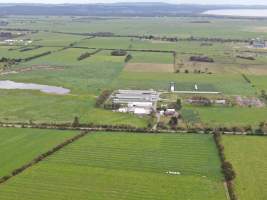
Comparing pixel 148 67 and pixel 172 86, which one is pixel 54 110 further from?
pixel 148 67

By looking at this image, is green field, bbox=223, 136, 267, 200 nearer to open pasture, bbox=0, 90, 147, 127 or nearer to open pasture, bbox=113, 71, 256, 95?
open pasture, bbox=0, 90, 147, 127

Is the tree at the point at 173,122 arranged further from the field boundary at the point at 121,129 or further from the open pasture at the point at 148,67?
the open pasture at the point at 148,67

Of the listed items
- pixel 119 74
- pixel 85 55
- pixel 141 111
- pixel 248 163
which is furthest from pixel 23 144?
pixel 85 55

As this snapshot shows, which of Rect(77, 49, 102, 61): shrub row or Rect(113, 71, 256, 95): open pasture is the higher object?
Rect(77, 49, 102, 61): shrub row

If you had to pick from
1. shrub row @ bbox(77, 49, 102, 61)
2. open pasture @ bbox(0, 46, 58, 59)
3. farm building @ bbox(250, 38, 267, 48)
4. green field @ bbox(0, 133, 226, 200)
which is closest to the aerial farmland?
green field @ bbox(0, 133, 226, 200)

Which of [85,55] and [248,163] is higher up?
[85,55]

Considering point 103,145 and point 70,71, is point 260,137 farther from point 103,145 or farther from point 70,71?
point 70,71

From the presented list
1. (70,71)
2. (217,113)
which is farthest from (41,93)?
(217,113)
